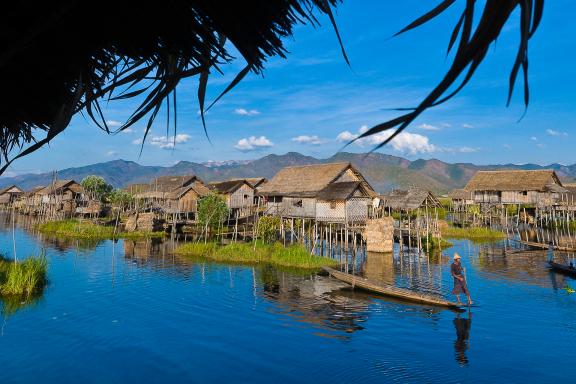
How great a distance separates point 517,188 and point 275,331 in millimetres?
36752

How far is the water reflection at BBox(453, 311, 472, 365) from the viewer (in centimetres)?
1091

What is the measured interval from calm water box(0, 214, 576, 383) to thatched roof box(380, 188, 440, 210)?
9.68 m

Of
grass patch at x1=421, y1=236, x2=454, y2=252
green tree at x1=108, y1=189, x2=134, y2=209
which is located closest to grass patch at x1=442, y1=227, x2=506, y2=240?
grass patch at x1=421, y1=236, x2=454, y2=252

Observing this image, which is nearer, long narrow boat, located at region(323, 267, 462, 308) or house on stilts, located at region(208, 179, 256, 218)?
long narrow boat, located at region(323, 267, 462, 308)

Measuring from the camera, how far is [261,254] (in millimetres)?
24078

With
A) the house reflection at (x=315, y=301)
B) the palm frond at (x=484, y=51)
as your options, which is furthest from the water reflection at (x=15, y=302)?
the palm frond at (x=484, y=51)

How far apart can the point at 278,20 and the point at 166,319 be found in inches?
527

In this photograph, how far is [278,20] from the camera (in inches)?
82.3

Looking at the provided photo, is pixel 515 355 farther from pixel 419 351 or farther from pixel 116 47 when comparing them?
pixel 116 47

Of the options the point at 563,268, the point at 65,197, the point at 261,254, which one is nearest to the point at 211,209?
the point at 261,254

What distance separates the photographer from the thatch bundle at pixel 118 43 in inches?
64.3

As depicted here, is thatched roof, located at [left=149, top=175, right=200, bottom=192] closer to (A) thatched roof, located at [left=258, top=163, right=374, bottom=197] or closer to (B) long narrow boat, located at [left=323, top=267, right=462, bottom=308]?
(A) thatched roof, located at [left=258, top=163, right=374, bottom=197]

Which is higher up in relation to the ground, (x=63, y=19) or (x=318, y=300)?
(x=63, y=19)

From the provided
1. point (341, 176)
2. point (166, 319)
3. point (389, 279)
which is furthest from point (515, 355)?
point (341, 176)
